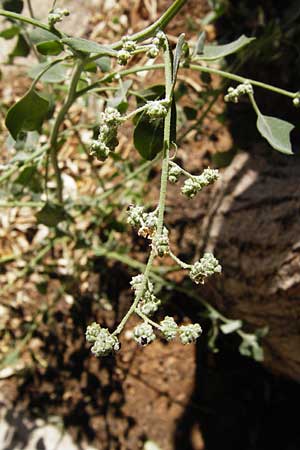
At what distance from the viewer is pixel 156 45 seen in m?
0.85

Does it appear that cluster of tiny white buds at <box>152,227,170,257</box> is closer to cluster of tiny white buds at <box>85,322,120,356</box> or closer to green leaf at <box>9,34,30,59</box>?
cluster of tiny white buds at <box>85,322,120,356</box>

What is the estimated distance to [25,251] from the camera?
1901 millimetres

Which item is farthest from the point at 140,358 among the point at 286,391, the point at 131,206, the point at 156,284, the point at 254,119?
the point at 131,206

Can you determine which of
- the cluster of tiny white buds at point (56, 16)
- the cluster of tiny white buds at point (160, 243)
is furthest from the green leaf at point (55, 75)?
the cluster of tiny white buds at point (160, 243)

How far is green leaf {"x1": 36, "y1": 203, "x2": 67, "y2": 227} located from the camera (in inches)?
47.4

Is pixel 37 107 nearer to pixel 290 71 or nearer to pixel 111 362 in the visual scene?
pixel 290 71

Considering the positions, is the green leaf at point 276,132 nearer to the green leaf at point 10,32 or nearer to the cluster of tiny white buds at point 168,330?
the cluster of tiny white buds at point 168,330

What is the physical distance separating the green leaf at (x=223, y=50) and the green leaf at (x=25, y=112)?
302 millimetres

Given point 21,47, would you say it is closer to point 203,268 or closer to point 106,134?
point 106,134

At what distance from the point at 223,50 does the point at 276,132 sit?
19 centimetres

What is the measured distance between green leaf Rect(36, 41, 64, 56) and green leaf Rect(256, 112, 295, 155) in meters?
0.37

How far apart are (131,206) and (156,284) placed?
813 millimetres

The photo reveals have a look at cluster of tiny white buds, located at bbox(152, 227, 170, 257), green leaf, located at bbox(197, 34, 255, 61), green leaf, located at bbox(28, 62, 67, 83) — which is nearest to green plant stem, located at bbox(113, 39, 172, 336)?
cluster of tiny white buds, located at bbox(152, 227, 170, 257)

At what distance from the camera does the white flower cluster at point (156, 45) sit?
31.9 inches
